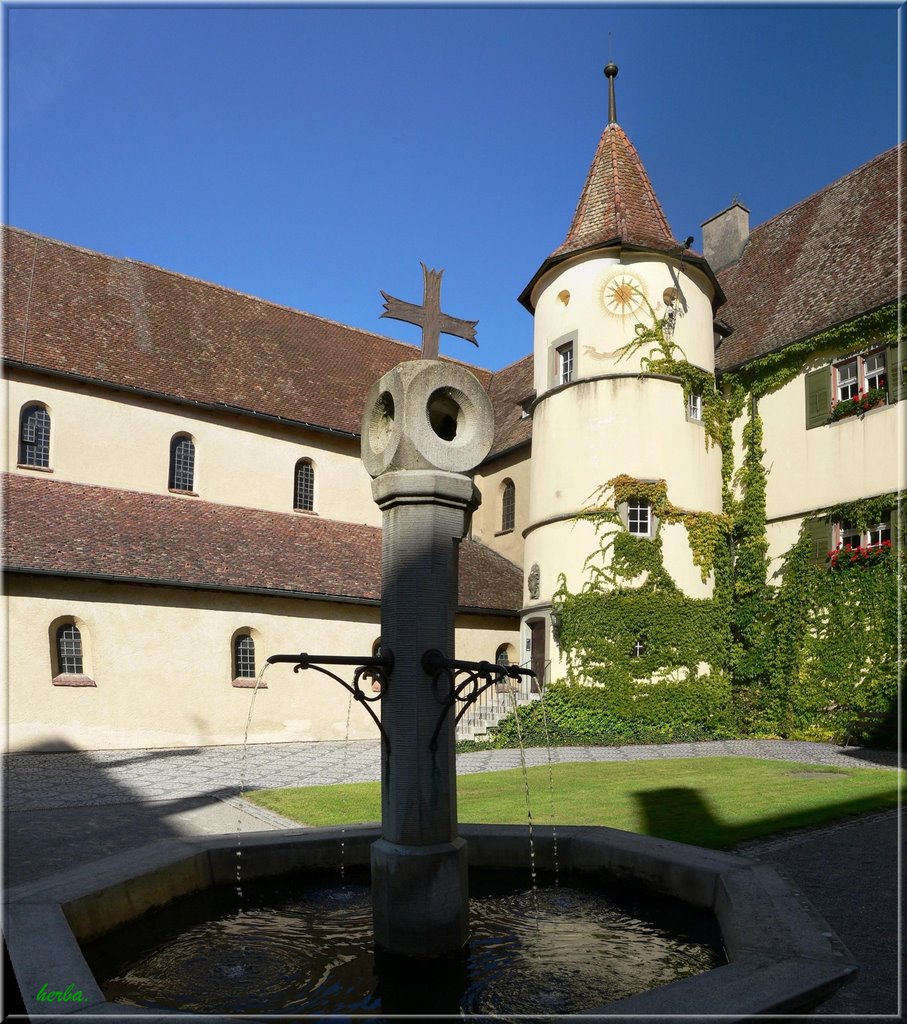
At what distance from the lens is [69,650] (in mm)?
18281

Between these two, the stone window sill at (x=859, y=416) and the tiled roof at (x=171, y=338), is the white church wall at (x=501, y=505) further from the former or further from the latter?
the stone window sill at (x=859, y=416)

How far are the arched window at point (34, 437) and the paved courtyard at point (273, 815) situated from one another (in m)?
Result: 7.11

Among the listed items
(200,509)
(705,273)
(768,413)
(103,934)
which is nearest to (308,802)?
(103,934)

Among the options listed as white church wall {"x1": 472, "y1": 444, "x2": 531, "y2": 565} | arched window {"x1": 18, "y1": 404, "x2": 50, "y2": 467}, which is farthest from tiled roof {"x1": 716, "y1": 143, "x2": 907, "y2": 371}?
arched window {"x1": 18, "y1": 404, "x2": 50, "y2": 467}

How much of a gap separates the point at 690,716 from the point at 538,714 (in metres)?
3.45

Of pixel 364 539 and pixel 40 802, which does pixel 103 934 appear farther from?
pixel 364 539

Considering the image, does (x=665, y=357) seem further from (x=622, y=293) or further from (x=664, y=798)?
(x=664, y=798)

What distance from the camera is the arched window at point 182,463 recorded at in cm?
2267

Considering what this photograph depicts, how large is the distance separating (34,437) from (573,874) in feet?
61.1

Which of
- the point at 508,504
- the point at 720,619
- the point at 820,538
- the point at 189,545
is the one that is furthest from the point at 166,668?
the point at 820,538

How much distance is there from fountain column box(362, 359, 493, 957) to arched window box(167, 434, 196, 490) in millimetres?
18272

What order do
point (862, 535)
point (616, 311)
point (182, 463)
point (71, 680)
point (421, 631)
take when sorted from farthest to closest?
1. point (182, 463)
2. point (616, 311)
3. point (862, 535)
4. point (71, 680)
5. point (421, 631)

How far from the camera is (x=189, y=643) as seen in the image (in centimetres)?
1962

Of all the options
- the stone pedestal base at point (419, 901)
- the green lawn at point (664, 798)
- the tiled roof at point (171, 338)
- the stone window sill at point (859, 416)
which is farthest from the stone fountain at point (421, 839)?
the tiled roof at point (171, 338)
